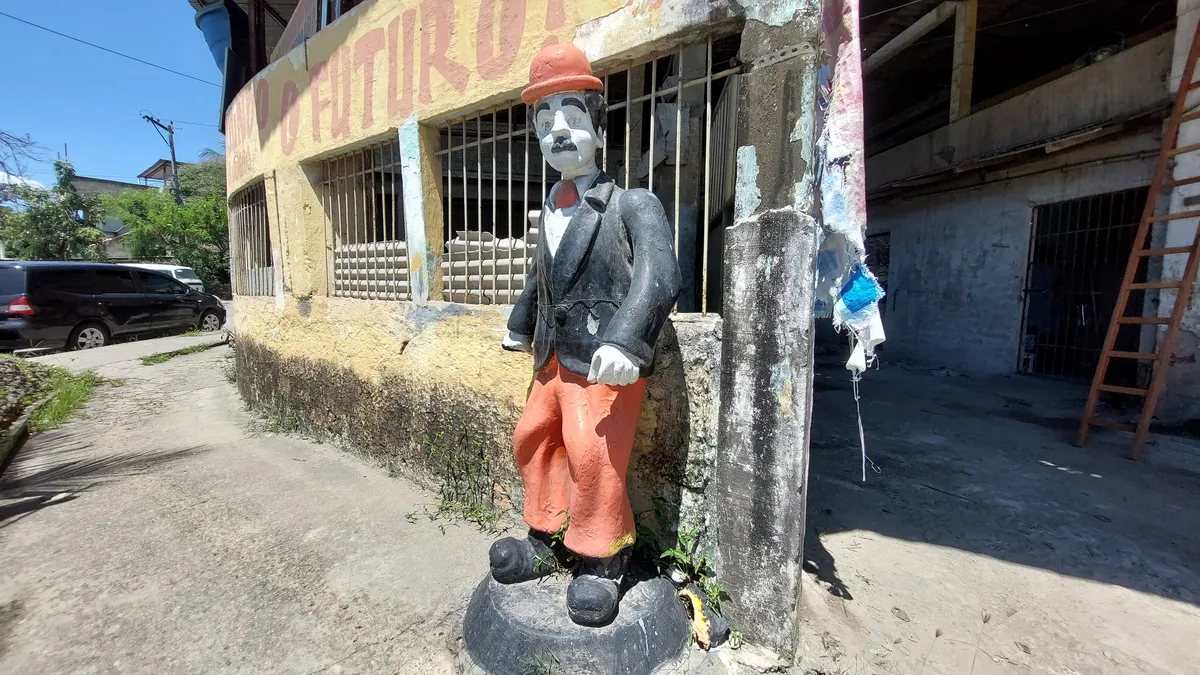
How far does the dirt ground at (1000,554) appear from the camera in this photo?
2016 millimetres

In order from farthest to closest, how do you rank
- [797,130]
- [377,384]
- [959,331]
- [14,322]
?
[14,322] → [959,331] → [377,384] → [797,130]

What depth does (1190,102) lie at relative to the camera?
4.53 meters

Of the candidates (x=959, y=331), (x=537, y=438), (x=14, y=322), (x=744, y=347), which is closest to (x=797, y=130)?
(x=744, y=347)

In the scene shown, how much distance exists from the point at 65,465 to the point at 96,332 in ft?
25.0

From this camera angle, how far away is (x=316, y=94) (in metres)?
3.98

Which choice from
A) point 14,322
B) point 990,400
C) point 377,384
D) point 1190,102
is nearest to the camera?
point 377,384

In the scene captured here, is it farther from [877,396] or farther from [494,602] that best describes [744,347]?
[877,396]

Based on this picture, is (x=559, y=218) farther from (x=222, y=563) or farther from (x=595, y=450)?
(x=222, y=563)

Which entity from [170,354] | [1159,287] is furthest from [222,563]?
[170,354]

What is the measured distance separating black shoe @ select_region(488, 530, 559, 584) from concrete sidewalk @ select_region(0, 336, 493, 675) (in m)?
0.33

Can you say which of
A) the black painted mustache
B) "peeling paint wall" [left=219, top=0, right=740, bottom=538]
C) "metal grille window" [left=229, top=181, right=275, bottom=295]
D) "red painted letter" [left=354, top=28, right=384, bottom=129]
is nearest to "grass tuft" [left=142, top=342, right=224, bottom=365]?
"metal grille window" [left=229, top=181, right=275, bottom=295]

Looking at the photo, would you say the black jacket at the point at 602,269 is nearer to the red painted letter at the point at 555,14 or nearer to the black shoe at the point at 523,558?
the black shoe at the point at 523,558

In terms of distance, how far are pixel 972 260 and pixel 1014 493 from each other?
16.3 feet

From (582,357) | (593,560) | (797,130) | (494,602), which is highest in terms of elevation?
(797,130)
